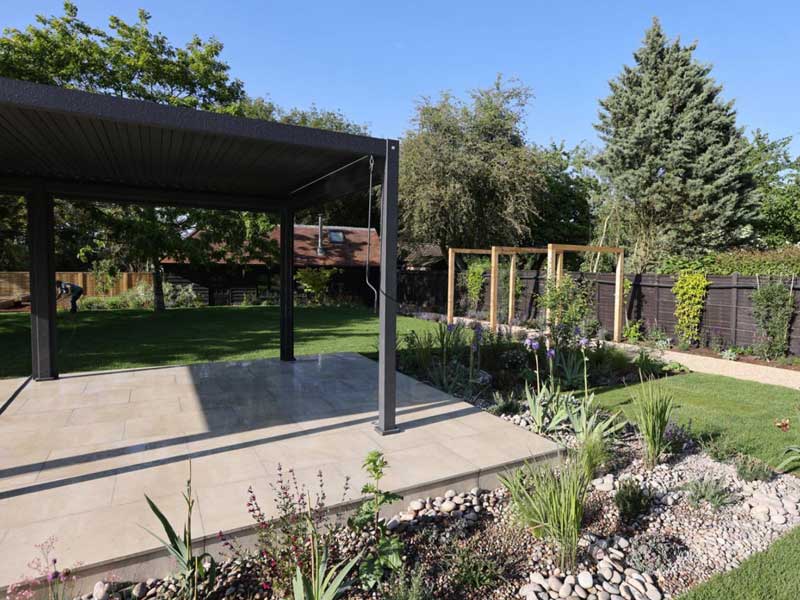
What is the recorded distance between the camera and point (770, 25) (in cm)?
944

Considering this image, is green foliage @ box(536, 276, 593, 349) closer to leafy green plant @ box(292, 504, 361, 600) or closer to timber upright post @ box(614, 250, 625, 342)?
timber upright post @ box(614, 250, 625, 342)

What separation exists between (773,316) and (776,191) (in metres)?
15.1

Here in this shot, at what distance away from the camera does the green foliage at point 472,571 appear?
7.41 feet

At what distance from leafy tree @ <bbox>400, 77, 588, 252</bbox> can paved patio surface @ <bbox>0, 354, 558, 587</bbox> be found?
1168 cm

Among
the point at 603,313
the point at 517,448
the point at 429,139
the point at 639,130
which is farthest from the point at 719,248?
the point at 517,448

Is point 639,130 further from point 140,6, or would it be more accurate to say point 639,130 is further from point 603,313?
point 140,6

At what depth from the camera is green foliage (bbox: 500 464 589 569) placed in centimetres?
241

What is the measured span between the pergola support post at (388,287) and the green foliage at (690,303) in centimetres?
803

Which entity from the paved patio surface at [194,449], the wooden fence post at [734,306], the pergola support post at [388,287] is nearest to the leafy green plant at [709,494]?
the paved patio surface at [194,449]

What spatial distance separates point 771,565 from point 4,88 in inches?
182

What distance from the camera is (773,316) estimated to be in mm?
8195

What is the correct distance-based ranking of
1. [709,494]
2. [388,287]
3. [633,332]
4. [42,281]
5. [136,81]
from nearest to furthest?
[709,494] → [388,287] → [42,281] → [633,332] → [136,81]

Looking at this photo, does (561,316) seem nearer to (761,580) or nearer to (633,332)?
(761,580)

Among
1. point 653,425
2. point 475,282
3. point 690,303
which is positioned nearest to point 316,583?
point 653,425
